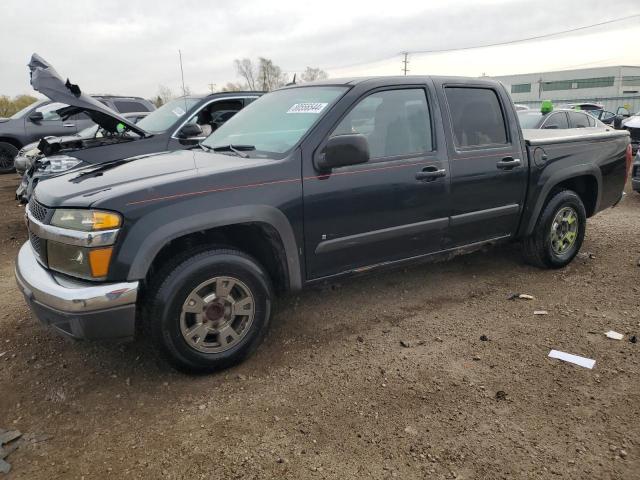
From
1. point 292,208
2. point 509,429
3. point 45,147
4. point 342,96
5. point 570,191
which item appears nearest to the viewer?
point 509,429

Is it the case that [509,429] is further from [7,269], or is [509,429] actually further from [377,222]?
[7,269]

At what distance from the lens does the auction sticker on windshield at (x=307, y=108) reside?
3479mm

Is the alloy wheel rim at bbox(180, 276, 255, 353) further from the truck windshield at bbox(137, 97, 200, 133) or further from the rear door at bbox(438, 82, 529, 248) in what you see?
the truck windshield at bbox(137, 97, 200, 133)

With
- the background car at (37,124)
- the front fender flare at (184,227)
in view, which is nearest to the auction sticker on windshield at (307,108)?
the front fender flare at (184,227)

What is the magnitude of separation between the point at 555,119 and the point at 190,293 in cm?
892

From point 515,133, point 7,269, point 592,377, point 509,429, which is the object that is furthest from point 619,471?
point 7,269

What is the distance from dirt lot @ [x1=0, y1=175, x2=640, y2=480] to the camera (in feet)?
7.70

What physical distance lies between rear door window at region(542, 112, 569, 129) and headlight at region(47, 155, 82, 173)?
797 cm

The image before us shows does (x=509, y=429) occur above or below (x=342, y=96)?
below

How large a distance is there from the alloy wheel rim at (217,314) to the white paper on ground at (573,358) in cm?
203

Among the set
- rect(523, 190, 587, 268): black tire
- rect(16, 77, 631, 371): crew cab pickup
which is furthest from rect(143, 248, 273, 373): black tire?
rect(523, 190, 587, 268): black tire

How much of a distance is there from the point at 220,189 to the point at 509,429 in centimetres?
207

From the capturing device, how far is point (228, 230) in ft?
10.4

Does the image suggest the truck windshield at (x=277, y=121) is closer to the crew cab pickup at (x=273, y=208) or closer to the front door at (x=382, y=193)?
the crew cab pickup at (x=273, y=208)
